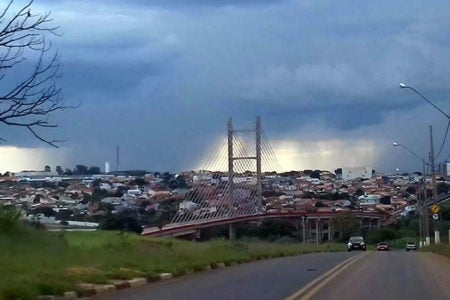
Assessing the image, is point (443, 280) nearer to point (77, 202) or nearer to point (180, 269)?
point (180, 269)

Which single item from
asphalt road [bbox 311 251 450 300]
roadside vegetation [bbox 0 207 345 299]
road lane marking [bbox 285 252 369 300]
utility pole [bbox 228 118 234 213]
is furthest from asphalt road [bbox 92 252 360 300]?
utility pole [bbox 228 118 234 213]

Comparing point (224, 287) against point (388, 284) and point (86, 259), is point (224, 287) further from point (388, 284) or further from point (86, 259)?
point (86, 259)

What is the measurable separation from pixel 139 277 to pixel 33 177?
56.9 meters

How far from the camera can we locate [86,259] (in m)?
30.3

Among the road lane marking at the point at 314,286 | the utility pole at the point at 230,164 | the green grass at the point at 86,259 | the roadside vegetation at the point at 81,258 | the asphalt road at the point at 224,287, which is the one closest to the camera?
the green grass at the point at 86,259

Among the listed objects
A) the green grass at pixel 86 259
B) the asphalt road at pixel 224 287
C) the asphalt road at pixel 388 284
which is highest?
the green grass at pixel 86 259

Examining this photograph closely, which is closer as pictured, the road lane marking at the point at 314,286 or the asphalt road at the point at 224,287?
the road lane marking at the point at 314,286

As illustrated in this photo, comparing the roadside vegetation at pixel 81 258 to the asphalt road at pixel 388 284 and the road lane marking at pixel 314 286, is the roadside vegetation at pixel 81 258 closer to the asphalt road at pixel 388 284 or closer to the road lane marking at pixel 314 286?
the road lane marking at pixel 314 286

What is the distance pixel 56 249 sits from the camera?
105 feet

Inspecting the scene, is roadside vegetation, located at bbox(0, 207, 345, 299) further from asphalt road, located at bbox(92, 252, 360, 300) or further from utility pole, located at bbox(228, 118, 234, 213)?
utility pole, located at bbox(228, 118, 234, 213)

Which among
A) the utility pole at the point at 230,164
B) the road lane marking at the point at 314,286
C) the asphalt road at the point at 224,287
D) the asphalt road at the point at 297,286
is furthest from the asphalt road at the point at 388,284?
the utility pole at the point at 230,164

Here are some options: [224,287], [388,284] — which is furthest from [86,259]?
[388,284]

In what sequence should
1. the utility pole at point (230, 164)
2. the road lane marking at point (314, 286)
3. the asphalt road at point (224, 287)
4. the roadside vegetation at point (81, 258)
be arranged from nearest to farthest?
the roadside vegetation at point (81, 258) → the road lane marking at point (314, 286) → the asphalt road at point (224, 287) → the utility pole at point (230, 164)

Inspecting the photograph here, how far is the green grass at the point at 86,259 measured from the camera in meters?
20.2
